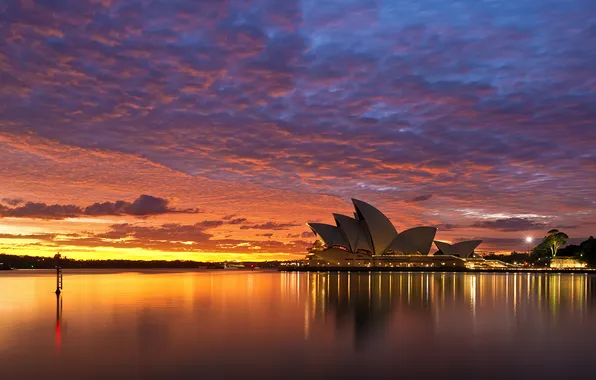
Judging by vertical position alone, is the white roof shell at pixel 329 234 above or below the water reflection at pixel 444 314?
above

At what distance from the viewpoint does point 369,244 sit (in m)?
137

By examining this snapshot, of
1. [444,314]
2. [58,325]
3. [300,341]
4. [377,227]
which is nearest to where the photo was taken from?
[300,341]

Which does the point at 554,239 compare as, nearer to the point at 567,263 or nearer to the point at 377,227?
the point at 567,263

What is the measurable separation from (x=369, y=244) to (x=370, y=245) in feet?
1.46

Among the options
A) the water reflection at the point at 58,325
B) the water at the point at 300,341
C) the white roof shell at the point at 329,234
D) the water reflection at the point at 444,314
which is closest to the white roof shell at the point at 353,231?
the white roof shell at the point at 329,234

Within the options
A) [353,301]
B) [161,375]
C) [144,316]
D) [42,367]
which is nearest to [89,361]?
[42,367]

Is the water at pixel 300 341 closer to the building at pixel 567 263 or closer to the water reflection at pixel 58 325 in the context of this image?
the water reflection at pixel 58 325

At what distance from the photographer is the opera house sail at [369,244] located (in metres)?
135

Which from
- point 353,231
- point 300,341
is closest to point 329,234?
point 353,231

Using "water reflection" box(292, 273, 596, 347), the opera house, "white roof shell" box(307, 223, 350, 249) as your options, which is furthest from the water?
"white roof shell" box(307, 223, 350, 249)

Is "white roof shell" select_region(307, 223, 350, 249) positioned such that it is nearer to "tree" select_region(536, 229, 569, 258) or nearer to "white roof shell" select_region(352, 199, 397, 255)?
"white roof shell" select_region(352, 199, 397, 255)

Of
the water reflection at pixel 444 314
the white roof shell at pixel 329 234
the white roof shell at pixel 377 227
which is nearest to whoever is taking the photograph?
the water reflection at pixel 444 314

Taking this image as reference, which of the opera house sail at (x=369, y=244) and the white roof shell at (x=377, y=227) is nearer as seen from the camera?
the white roof shell at (x=377, y=227)

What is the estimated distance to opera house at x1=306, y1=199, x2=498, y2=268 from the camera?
13475 cm
